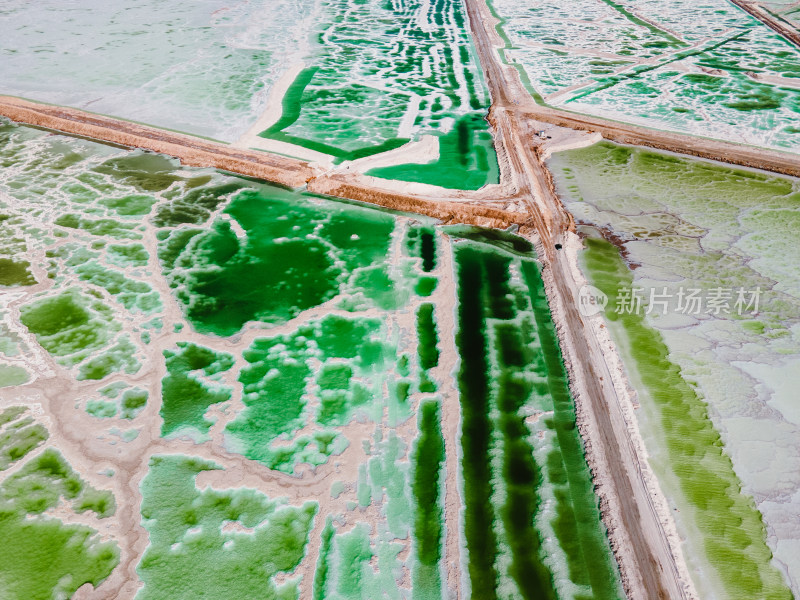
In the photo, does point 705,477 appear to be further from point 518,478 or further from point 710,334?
point 710,334

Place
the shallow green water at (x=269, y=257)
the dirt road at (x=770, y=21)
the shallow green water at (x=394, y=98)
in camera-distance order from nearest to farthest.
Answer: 1. the shallow green water at (x=269, y=257)
2. the shallow green water at (x=394, y=98)
3. the dirt road at (x=770, y=21)

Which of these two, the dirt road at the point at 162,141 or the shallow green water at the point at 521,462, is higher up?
the dirt road at the point at 162,141

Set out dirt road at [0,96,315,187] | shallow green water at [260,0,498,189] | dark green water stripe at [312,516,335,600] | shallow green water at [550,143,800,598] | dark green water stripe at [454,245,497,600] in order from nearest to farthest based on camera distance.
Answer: dark green water stripe at [312,516,335,600]
dark green water stripe at [454,245,497,600]
shallow green water at [550,143,800,598]
dirt road at [0,96,315,187]
shallow green water at [260,0,498,189]

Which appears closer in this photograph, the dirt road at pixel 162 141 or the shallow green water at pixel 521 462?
the shallow green water at pixel 521 462

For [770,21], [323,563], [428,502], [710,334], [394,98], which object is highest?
[770,21]

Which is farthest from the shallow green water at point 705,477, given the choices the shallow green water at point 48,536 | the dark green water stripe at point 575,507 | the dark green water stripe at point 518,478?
the shallow green water at point 48,536

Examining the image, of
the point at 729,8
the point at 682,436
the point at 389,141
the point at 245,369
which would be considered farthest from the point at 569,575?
the point at 729,8

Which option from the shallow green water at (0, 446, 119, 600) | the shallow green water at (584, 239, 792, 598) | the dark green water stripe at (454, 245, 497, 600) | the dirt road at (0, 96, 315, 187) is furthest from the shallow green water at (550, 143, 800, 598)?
the shallow green water at (0, 446, 119, 600)

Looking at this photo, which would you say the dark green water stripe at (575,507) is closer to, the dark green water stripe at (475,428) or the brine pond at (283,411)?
the brine pond at (283,411)

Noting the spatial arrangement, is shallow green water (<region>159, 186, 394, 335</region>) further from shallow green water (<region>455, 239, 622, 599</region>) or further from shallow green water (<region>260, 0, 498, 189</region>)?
shallow green water (<region>455, 239, 622, 599</region>)

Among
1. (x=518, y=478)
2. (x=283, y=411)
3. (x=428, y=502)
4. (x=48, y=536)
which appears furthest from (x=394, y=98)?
(x=48, y=536)

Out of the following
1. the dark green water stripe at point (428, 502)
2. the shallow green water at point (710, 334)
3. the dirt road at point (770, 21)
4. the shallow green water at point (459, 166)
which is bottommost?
the dark green water stripe at point (428, 502)

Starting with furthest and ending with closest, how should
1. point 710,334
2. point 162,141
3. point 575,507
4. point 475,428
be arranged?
point 162,141 < point 710,334 < point 475,428 < point 575,507
